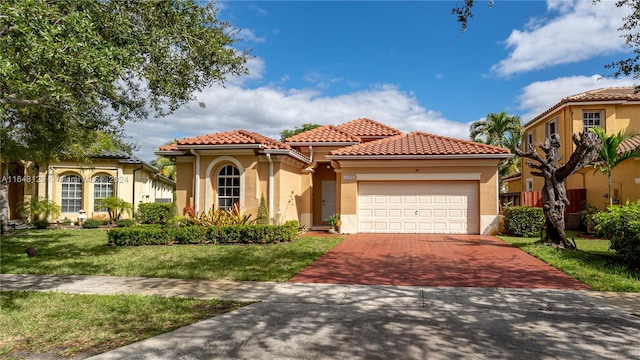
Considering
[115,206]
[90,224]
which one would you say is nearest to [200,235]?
[90,224]

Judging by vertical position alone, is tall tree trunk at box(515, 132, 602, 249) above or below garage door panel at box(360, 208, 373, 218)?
above

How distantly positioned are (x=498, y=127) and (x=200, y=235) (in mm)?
27504

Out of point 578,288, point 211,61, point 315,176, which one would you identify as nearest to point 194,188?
point 315,176

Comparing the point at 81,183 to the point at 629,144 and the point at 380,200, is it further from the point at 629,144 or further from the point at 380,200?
the point at 629,144

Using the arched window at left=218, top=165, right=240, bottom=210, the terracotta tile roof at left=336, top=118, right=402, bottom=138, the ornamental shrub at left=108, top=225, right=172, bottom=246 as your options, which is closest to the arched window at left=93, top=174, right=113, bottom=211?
the arched window at left=218, top=165, right=240, bottom=210

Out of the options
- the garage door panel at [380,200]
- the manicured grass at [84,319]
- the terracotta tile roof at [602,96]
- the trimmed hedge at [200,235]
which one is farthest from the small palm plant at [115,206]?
the terracotta tile roof at [602,96]

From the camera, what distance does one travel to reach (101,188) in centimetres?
2245

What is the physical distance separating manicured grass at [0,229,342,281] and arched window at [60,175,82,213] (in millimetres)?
7852

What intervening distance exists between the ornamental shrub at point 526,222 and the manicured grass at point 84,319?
12.6 m

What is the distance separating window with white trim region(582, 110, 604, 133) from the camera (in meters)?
20.4

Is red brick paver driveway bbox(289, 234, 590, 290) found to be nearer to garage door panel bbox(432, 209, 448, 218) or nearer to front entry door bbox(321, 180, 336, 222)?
garage door panel bbox(432, 209, 448, 218)

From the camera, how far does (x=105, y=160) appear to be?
877 inches

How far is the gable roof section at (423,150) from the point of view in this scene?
15.8 metres

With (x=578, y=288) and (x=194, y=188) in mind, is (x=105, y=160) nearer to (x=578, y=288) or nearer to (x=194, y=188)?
(x=194, y=188)
